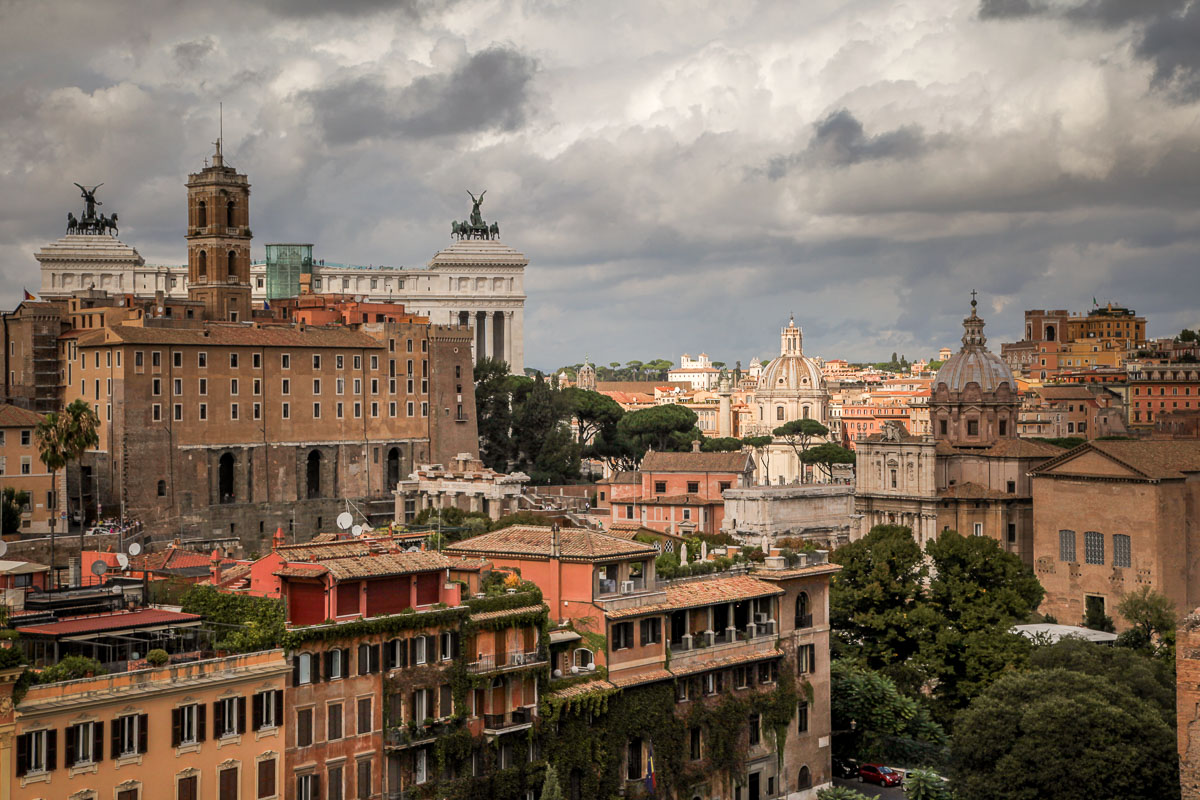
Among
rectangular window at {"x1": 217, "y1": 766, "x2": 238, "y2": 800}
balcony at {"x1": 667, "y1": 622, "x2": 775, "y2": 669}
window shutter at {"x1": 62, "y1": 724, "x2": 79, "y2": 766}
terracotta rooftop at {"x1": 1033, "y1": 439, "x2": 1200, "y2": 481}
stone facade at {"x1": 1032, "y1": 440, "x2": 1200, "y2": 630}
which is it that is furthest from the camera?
terracotta rooftop at {"x1": 1033, "y1": 439, "x2": 1200, "y2": 481}

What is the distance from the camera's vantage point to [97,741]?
115 feet

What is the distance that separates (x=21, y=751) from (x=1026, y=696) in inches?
1148

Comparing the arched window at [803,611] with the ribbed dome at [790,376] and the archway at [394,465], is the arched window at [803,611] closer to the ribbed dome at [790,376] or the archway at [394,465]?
the archway at [394,465]

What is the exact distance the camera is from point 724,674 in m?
49.4

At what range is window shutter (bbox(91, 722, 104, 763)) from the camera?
114 feet

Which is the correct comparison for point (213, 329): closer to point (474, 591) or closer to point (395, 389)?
point (395, 389)

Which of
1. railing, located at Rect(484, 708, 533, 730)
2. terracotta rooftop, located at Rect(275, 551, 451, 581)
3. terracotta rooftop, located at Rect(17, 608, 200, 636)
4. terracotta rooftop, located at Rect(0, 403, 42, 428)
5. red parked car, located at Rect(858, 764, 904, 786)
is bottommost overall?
red parked car, located at Rect(858, 764, 904, 786)

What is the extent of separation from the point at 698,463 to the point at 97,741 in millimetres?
A: 65917

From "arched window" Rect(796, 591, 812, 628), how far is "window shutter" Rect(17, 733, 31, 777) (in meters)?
25.8

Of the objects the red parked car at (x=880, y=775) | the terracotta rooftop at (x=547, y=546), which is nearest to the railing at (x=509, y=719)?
the terracotta rooftop at (x=547, y=546)

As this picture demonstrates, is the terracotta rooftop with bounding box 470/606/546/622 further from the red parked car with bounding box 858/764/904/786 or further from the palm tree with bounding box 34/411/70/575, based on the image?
the palm tree with bounding box 34/411/70/575

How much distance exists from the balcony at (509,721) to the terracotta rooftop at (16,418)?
41488 millimetres

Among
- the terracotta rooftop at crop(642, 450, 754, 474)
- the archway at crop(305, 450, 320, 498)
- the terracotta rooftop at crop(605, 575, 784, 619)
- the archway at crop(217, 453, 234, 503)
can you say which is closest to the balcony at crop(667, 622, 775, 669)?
the terracotta rooftop at crop(605, 575, 784, 619)

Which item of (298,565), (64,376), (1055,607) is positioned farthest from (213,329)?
(298,565)
